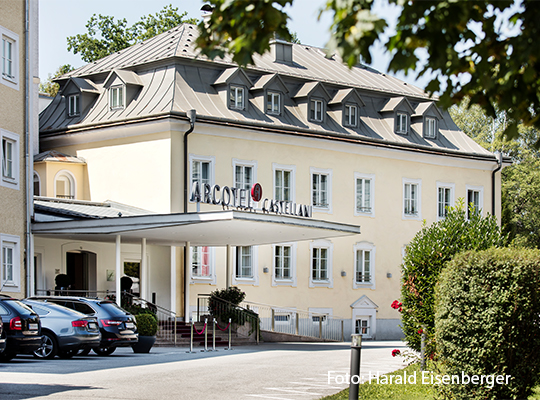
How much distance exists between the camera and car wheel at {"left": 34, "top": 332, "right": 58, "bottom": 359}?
64.3 feet

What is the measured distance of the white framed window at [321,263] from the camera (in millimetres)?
36906

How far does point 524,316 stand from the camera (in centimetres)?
1159

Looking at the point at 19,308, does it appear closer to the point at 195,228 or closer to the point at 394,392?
the point at 394,392

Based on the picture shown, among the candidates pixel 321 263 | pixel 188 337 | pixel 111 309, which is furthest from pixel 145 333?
pixel 321 263

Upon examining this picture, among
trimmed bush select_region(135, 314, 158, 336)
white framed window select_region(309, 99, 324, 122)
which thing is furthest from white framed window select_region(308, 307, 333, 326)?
trimmed bush select_region(135, 314, 158, 336)

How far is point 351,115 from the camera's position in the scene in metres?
39.2

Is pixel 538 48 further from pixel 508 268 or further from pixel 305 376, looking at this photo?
pixel 305 376

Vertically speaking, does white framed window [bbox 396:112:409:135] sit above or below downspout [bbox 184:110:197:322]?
above

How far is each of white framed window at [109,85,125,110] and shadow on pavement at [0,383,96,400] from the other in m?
22.1

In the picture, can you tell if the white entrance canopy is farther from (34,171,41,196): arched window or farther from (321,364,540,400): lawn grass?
(321,364,540,400): lawn grass

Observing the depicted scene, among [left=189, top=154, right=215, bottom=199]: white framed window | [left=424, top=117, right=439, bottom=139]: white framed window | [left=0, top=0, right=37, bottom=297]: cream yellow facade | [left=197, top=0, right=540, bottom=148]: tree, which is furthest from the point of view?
[left=424, top=117, right=439, bottom=139]: white framed window

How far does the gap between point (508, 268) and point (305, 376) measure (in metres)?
6.89

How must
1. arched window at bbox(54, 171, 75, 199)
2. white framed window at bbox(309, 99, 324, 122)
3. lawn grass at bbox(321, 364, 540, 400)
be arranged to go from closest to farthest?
lawn grass at bbox(321, 364, 540, 400), arched window at bbox(54, 171, 75, 199), white framed window at bbox(309, 99, 324, 122)

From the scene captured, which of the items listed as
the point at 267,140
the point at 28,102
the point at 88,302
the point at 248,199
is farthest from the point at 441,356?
the point at 267,140
